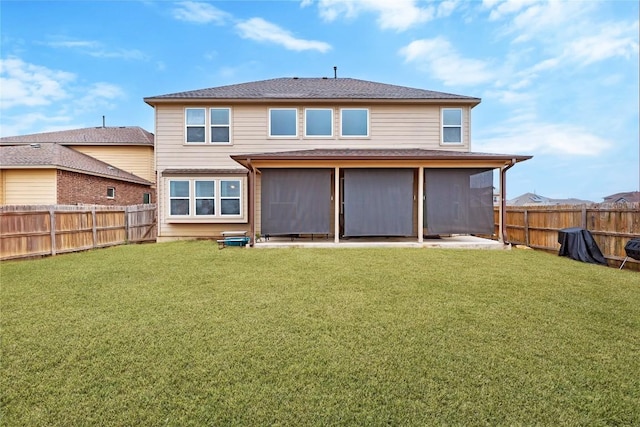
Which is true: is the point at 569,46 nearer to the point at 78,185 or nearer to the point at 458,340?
the point at 458,340

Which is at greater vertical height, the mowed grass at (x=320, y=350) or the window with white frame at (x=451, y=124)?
the window with white frame at (x=451, y=124)

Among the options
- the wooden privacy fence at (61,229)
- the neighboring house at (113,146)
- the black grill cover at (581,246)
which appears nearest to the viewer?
the black grill cover at (581,246)

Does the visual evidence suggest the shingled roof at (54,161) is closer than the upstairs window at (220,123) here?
No

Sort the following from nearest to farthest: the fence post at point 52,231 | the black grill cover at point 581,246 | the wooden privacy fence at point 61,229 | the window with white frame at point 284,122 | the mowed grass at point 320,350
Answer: the mowed grass at point 320,350, the black grill cover at point 581,246, the wooden privacy fence at point 61,229, the fence post at point 52,231, the window with white frame at point 284,122

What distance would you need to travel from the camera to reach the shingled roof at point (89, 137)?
59.4 ft

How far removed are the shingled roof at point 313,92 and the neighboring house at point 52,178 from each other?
5.68 metres

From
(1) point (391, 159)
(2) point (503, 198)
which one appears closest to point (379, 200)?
(1) point (391, 159)

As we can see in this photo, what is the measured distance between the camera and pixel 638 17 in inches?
413

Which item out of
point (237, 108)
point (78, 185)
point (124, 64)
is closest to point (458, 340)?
point (237, 108)

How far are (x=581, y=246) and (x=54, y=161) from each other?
19.0m

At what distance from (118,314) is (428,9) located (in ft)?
48.3

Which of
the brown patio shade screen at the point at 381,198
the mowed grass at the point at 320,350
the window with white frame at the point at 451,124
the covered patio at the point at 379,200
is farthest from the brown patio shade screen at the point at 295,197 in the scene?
the window with white frame at the point at 451,124

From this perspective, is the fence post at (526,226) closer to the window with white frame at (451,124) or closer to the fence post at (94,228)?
the window with white frame at (451,124)

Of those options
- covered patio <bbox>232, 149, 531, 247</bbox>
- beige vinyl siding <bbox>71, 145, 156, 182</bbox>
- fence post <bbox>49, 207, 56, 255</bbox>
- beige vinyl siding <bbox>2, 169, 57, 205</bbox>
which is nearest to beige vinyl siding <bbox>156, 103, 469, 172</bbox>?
covered patio <bbox>232, 149, 531, 247</bbox>
